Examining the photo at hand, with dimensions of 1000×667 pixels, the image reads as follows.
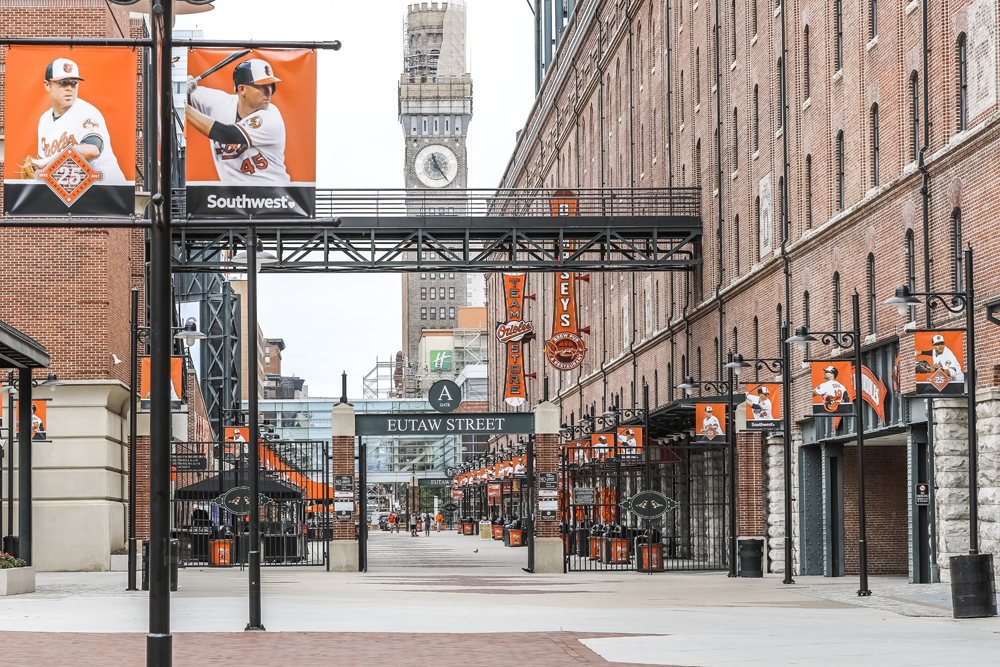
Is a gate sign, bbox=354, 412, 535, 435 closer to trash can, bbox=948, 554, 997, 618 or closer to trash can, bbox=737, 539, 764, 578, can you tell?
trash can, bbox=737, 539, 764, 578

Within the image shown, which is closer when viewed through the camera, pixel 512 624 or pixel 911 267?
pixel 512 624

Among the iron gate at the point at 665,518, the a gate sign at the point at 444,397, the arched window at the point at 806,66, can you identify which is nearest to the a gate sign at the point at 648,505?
the iron gate at the point at 665,518

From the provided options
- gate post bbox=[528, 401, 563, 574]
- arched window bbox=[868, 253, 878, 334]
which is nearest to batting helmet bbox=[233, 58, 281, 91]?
arched window bbox=[868, 253, 878, 334]

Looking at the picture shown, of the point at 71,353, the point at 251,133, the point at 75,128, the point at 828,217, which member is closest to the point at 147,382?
the point at 71,353

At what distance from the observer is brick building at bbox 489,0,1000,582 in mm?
29391

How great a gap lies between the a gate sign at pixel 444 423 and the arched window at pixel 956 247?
1420cm

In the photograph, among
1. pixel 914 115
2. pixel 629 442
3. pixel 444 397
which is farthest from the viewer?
pixel 629 442

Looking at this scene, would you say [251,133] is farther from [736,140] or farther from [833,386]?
[736,140]

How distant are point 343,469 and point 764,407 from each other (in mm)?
11557

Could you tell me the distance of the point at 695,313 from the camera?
170 feet

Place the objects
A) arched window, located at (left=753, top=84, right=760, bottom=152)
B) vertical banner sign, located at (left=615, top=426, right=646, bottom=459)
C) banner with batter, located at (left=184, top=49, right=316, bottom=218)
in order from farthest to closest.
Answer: arched window, located at (left=753, top=84, right=760, bottom=152), vertical banner sign, located at (left=615, top=426, right=646, bottom=459), banner with batter, located at (left=184, top=49, right=316, bottom=218)

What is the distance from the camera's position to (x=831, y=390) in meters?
31.3

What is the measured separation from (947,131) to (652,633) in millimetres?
14416

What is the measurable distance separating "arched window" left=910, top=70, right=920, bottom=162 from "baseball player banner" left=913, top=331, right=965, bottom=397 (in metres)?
7.74
